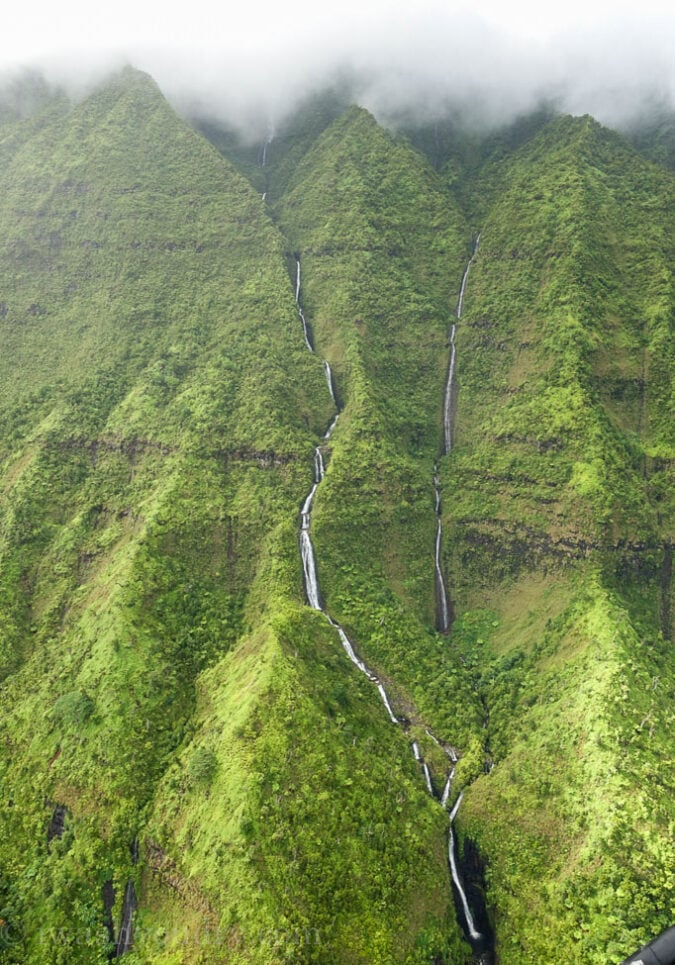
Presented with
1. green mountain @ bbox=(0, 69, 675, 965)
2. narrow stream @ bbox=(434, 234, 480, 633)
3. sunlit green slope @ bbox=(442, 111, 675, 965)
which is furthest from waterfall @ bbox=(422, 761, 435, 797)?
narrow stream @ bbox=(434, 234, 480, 633)

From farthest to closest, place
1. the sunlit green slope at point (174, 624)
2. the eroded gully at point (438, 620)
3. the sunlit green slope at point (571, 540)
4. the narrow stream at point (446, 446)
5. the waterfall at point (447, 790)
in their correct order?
the narrow stream at point (446, 446) → the waterfall at point (447, 790) → the eroded gully at point (438, 620) → the sunlit green slope at point (571, 540) → the sunlit green slope at point (174, 624)

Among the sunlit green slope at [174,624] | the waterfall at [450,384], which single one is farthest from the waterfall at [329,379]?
the waterfall at [450,384]

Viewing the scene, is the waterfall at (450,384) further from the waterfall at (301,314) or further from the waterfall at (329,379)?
the waterfall at (301,314)

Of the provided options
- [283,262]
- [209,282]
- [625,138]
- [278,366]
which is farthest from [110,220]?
[625,138]

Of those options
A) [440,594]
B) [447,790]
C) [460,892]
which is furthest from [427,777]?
[440,594]

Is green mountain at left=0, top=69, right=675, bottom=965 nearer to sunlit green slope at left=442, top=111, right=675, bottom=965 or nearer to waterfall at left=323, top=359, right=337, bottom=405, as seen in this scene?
sunlit green slope at left=442, top=111, right=675, bottom=965

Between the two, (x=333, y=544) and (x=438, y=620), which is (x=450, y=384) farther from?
(x=438, y=620)
